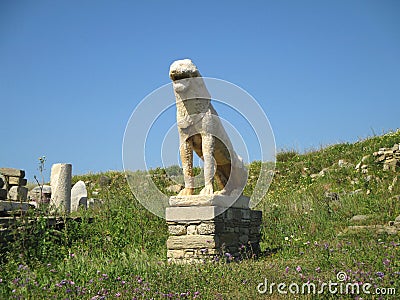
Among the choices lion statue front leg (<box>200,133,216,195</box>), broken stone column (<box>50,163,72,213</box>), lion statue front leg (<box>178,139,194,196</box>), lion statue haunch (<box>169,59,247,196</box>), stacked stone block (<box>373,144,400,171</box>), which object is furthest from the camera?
stacked stone block (<box>373,144,400,171</box>)

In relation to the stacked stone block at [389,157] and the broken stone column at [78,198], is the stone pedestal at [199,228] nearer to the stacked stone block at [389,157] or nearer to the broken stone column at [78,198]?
the broken stone column at [78,198]

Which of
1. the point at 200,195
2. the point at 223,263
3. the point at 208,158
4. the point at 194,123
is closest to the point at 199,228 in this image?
the point at 200,195

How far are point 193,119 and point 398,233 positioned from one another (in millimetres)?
4387

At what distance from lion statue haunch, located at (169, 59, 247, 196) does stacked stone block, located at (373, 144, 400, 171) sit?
832 centimetres

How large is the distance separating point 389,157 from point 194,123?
941cm

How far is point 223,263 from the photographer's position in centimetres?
669

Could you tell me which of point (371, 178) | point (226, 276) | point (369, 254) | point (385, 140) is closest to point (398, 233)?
point (369, 254)

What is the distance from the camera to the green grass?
4.94 m

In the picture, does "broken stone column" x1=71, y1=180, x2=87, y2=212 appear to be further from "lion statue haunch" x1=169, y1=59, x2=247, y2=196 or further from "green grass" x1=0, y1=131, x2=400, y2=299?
"lion statue haunch" x1=169, y1=59, x2=247, y2=196

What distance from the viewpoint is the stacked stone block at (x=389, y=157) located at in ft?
46.1

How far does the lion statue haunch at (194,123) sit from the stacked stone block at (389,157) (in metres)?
8.32

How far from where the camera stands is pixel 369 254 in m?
6.35

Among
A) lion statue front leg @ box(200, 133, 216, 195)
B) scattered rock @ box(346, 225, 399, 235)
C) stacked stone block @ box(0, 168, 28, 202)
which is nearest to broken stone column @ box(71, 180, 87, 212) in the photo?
stacked stone block @ box(0, 168, 28, 202)

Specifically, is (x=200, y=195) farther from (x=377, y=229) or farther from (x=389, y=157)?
(x=389, y=157)
